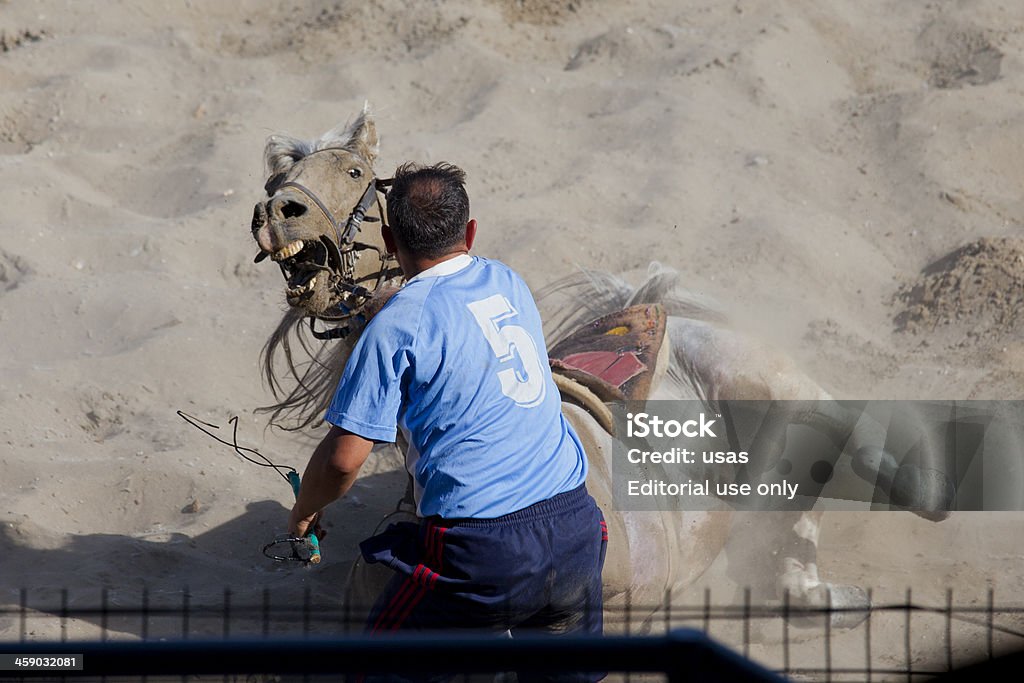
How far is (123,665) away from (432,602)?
1.26 metres

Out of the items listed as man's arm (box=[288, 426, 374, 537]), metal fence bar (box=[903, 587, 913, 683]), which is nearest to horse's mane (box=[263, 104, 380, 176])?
man's arm (box=[288, 426, 374, 537])

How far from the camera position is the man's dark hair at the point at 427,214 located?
103 inches

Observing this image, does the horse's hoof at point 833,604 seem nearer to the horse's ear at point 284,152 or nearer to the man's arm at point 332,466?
the man's arm at point 332,466

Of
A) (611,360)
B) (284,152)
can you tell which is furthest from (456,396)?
(611,360)

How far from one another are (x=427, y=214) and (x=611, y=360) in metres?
1.65

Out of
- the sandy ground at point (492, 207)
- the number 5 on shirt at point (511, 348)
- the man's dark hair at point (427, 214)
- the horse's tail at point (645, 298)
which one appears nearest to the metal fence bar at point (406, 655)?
the number 5 on shirt at point (511, 348)

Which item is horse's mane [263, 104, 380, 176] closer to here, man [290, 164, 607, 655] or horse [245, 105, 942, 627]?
horse [245, 105, 942, 627]

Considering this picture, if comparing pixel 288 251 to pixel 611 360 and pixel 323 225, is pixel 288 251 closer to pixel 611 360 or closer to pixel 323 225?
pixel 323 225

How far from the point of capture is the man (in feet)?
8.20

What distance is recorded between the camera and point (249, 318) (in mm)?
6066

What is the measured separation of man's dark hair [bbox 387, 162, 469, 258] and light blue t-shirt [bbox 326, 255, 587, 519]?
6 centimetres

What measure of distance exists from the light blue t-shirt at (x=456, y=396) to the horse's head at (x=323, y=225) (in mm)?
825

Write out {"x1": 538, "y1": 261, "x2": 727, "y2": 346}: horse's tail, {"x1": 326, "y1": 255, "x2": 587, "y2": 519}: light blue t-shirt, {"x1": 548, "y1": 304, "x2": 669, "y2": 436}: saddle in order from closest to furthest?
{"x1": 326, "y1": 255, "x2": 587, "y2": 519}: light blue t-shirt
{"x1": 548, "y1": 304, "x2": 669, "y2": 436}: saddle
{"x1": 538, "y1": 261, "x2": 727, "y2": 346}: horse's tail

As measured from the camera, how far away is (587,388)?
12.9ft
